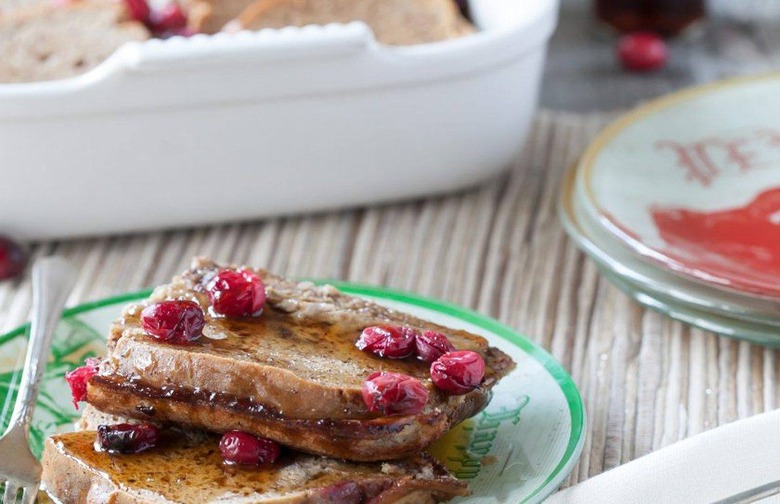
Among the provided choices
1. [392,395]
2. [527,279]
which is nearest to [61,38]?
[527,279]

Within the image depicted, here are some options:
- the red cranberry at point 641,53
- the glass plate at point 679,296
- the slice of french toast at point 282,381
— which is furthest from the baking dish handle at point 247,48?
the red cranberry at point 641,53

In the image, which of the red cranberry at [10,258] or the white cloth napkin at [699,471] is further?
the red cranberry at [10,258]

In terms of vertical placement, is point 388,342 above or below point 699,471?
above

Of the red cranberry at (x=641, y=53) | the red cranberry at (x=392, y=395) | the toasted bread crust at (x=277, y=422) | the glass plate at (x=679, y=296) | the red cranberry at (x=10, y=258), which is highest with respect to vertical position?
the red cranberry at (x=392, y=395)

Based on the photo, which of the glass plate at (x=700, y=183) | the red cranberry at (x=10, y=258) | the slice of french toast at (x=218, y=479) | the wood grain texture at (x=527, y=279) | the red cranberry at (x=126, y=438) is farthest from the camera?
the red cranberry at (x=10, y=258)

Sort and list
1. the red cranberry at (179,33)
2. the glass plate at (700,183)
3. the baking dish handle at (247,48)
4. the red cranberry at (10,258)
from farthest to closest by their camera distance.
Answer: the red cranberry at (179,33) → the red cranberry at (10,258) → the baking dish handle at (247,48) → the glass plate at (700,183)

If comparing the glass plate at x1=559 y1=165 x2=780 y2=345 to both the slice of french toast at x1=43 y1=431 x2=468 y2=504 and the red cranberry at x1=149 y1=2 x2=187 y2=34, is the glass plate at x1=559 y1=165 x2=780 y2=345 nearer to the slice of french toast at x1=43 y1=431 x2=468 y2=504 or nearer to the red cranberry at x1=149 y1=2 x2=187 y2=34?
the slice of french toast at x1=43 y1=431 x2=468 y2=504

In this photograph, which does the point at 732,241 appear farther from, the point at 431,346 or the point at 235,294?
the point at 235,294

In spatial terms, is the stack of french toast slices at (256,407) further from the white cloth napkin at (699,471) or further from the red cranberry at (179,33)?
the red cranberry at (179,33)
